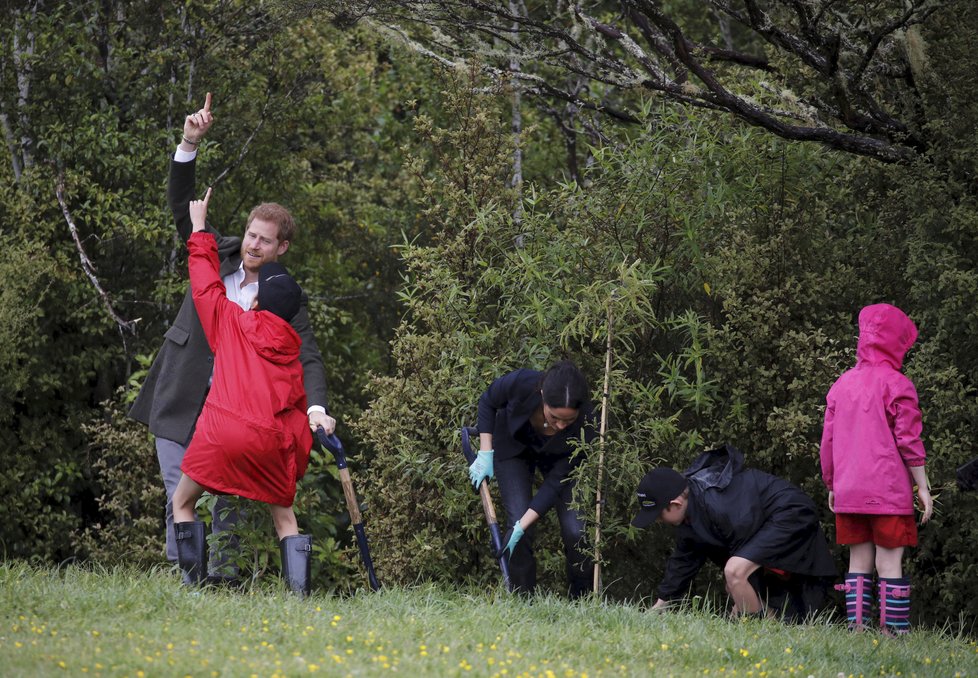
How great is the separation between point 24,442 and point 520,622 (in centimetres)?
752

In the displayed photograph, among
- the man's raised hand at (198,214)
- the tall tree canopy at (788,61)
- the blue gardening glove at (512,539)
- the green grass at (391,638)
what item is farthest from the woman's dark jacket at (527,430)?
the tall tree canopy at (788,61)

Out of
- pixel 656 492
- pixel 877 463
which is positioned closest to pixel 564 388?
pixel 656 492

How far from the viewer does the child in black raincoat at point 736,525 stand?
6.49 metres

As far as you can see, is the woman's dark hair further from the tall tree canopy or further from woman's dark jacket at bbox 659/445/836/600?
the tall tree canopy

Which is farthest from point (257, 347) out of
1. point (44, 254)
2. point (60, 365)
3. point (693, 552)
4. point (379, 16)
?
point (60, 365)

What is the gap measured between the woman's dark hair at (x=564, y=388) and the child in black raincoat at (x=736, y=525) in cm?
54

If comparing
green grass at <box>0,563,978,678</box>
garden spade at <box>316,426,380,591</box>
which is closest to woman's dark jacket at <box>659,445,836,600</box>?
green grass at <box>0,563,978,678</box>

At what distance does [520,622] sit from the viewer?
5453mm

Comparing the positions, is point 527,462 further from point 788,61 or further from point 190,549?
point 788,61

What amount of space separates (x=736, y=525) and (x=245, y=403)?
254 centimetres

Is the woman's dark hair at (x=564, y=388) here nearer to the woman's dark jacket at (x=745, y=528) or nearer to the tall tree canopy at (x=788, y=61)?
the woman's dark jacket at (x=745, y=528)

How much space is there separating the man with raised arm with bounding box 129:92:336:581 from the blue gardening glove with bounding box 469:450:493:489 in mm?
1003

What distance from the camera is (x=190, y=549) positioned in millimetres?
5992

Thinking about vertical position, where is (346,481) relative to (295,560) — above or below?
above
